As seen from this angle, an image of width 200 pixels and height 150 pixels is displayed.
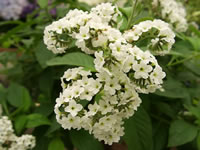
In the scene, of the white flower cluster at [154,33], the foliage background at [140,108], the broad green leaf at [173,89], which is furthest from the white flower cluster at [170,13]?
the white flower cluster at [154,33]

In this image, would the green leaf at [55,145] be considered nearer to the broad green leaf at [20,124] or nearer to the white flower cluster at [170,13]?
the broad green leaf at [20,124]

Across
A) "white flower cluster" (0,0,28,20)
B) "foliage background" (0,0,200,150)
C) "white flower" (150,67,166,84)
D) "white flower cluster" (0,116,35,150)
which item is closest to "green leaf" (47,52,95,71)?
"foliage background" (0,0,200,150)

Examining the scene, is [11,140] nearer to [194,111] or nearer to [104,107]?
[104,107]

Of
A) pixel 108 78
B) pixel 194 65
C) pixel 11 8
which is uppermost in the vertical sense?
pixel 108 78

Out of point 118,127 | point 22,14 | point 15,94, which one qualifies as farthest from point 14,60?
point 22,14

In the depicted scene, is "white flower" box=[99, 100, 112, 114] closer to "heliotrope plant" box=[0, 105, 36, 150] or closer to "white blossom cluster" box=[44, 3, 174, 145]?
"white blossom cluster" box=[44, 3, 174, 145]

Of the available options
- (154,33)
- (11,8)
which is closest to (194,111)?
(154,33)
